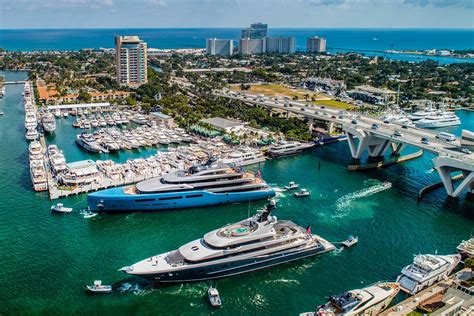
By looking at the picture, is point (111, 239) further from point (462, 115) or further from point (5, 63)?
point (5, 63)

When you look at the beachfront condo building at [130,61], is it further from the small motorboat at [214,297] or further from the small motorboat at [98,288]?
the small motorboat at [214,297]

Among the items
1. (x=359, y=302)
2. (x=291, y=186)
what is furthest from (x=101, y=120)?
(x=359, y=302)

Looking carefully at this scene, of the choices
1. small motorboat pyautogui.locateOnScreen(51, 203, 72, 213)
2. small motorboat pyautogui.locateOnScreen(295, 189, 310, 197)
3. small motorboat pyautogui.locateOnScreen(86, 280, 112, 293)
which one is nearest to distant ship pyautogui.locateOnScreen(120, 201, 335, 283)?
small motorboat pyautogui.locateOnScreen(86, 280, 112, 293)

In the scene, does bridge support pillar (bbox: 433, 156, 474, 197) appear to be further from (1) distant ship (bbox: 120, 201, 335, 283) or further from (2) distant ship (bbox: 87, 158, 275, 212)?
(1) distant ship (bbox: 120, 201, 335, 283)

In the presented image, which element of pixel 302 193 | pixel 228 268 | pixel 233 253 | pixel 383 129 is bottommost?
pixel 228 268

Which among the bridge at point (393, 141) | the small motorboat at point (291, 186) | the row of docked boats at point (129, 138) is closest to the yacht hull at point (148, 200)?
the small motorboat at point (291, 186)

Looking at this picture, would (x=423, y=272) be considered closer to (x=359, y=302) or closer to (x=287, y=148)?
(x=359, y=302)
